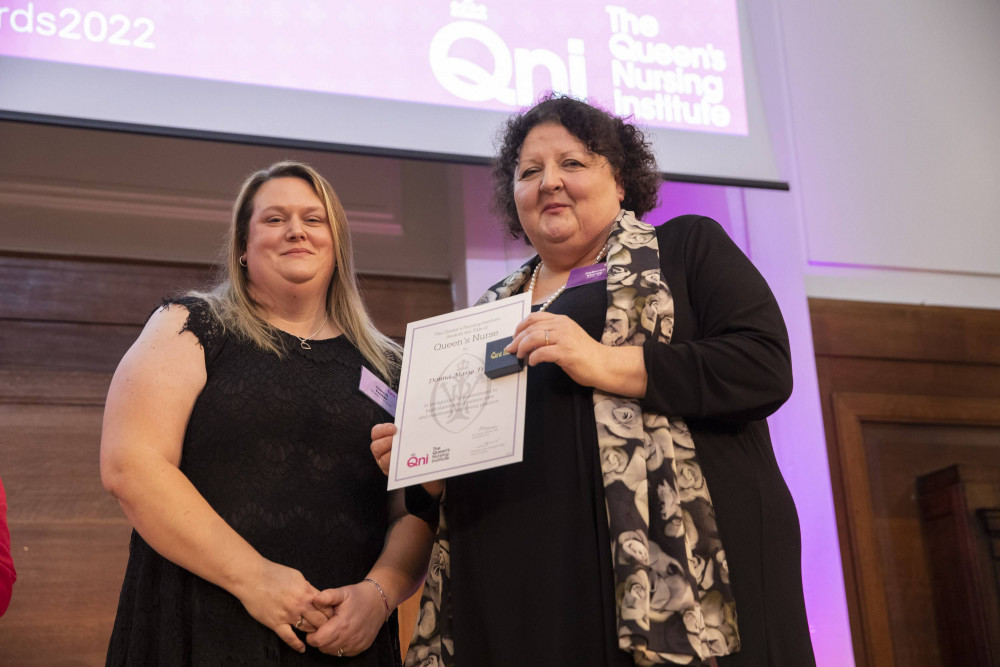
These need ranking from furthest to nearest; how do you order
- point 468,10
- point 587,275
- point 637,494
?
point 468,10 → point 587,275 → point 637,494

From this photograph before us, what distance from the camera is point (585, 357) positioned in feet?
4.58

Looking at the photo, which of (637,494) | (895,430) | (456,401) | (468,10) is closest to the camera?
(637,494)

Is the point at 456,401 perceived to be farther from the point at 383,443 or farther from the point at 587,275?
the point at 587,275

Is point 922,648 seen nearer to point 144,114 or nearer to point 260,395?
point 260,395

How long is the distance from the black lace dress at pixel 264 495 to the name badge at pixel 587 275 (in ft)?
1.46

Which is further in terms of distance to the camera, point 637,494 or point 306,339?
point 306,339

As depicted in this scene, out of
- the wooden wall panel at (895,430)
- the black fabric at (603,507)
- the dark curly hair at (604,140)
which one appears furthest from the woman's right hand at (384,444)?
the wooden wall panel at (895,430)

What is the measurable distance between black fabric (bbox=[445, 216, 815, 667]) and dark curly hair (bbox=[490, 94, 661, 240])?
10.1 inches

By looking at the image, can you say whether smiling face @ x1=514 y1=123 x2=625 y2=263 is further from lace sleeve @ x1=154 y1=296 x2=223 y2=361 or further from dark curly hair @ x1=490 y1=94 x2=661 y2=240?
lace sleeve @ x1=154 y1=296 x2=223 y2=361

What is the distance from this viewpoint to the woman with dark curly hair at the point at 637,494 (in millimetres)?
1341

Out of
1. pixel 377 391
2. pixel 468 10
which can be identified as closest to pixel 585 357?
pixel 377 391

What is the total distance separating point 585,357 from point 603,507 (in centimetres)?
21

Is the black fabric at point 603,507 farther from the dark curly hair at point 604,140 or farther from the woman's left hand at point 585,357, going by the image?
the dark curly hair at point 604,140

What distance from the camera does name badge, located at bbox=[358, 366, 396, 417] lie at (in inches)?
68.5
